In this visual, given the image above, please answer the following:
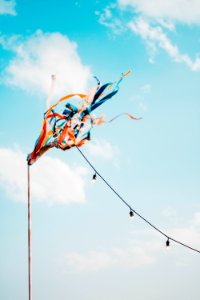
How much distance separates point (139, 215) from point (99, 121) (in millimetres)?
2895

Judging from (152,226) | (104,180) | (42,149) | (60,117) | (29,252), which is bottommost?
(29,252)

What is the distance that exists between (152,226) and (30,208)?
303 centimetres

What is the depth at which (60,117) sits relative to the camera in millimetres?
6215

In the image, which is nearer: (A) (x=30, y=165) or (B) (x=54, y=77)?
(B) (x=54, y=77)

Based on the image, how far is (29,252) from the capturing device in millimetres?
5855

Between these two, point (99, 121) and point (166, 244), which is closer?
point (99, 121)

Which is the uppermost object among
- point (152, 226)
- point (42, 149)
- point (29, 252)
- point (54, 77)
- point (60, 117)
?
point (54, 77)

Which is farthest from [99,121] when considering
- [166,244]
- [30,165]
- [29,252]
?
[166,244]

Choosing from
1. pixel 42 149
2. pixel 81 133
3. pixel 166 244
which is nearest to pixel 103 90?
pixel 81 133

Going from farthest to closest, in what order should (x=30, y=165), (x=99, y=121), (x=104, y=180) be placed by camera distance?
(x=104, y=180) < (x=30, y=165) < (x=99, y=121)

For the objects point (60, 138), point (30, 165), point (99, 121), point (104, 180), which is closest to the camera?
point (99, 121)

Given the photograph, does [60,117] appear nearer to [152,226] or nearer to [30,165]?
[30,165]

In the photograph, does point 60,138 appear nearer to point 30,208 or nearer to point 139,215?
point 30,208

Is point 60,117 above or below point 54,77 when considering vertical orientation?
below
